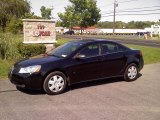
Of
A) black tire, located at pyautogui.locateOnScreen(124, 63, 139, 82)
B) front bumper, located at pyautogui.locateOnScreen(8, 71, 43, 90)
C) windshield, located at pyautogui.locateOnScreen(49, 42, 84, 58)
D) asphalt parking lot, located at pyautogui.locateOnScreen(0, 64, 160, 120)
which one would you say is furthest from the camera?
black tire, located at pyautogui.locateOnScreen(124, 63, 139, 82)

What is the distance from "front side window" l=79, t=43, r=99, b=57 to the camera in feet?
26.7

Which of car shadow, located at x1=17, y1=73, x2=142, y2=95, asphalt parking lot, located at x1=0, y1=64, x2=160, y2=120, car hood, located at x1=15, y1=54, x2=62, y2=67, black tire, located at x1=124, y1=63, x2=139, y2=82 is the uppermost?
car hood, located at x1=15, y1=54, x2=62, y2=67

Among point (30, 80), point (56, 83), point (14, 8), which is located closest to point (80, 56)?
point (56, 83)

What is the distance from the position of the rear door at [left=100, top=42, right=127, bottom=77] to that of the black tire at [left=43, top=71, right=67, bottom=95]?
1.48 metres

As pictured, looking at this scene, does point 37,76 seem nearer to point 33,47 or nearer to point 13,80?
point 13,80

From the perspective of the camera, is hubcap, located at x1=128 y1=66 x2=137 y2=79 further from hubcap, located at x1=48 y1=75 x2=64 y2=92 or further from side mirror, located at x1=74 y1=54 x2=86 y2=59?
hubcap, located at x1=48 y1=75 x2=64 y2=92

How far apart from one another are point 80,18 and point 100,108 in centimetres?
4871

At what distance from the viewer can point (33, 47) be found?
1382 centimetres

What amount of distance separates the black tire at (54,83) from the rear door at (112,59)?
1476 mm

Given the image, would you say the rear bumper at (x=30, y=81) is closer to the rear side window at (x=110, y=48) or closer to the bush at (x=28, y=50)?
the rear side window at (x=110, y=48)

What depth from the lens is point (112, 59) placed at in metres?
8.65

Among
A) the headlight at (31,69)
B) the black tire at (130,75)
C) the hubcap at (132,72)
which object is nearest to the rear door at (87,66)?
the headlight at (31,69)

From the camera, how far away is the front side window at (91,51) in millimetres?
8148

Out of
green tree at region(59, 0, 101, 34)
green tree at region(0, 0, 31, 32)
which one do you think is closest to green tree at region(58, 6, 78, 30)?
green tree at region(59, 0, 101, 34)
